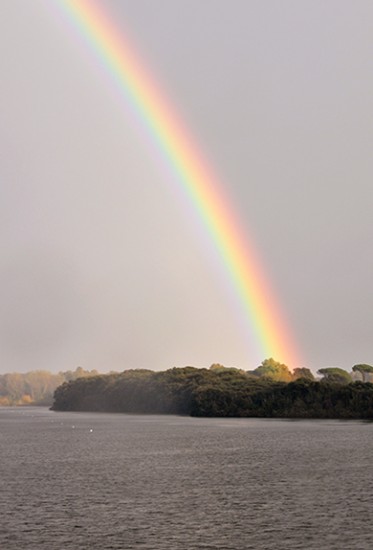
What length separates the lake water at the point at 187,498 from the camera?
47.3 metres

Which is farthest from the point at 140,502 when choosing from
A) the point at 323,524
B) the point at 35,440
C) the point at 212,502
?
the point at 35,440

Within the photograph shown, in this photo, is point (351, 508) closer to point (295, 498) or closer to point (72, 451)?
point (295, 498)

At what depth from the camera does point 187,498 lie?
65375 millimetres

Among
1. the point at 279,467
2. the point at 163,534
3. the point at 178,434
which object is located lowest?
the point at 163,534

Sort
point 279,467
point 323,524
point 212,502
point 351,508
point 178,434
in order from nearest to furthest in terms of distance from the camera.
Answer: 1. point 323,524
2. point 351,508
3. point 212,502
4. point 279,467
5. point 178,434

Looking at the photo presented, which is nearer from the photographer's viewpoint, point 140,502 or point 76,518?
point 76,518

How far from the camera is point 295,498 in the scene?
64.6 metres

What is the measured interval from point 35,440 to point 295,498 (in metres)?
90.3

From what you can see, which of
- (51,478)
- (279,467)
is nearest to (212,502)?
(51,478)

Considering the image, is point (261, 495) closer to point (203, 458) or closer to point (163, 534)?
point (163, 534)

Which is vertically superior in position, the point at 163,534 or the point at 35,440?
the point at 35,440

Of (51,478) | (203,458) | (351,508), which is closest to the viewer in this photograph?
(351,508)

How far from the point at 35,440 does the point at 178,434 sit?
1278 inches

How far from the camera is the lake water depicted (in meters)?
47.3
